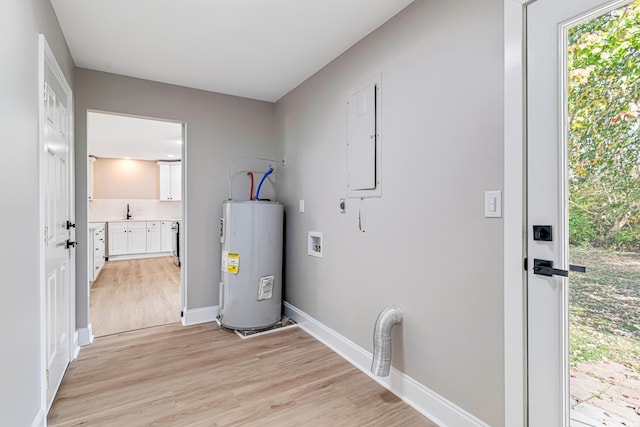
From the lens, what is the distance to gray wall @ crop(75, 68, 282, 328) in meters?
2.97

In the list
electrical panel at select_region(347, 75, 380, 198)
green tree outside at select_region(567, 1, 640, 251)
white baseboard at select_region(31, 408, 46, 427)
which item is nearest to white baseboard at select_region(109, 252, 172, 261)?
white baseboard at select_region(31, 408, 46, 427)

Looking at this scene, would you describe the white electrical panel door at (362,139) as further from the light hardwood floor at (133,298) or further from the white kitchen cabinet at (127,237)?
the white kitchen cabinet at (127,237)

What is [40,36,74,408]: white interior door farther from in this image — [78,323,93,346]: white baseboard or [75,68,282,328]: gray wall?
[75,68,282,328]: gray wall

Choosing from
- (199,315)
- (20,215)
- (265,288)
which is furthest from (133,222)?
(20,215)

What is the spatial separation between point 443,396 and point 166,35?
9.77 feet

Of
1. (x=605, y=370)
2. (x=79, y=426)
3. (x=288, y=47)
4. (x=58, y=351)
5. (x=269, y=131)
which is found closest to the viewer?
(x=605, y=370)

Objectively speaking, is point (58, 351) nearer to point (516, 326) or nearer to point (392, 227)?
point (392, 227)

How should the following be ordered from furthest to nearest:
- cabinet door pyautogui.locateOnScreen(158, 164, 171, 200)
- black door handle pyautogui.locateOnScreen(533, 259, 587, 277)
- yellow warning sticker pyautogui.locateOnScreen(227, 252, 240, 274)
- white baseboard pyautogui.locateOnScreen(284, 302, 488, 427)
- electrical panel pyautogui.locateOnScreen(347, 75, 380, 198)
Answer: cabinet door pyautogui.locateOnScreen(158, 164, 171, 200), yellow warning sticker pyautogui.locateOnScreen(227, 252, 240, 274), electrical panel pyautogui.locateOnScreen(347, 75, 380, 198), white baseboard pyautogui.locateOnScreen(284, 302, 488, 427), black door handle pyautogui.locateOnScreen(533, 259, 587, 277)

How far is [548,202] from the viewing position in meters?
1.35

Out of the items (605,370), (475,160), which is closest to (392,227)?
(475,160)

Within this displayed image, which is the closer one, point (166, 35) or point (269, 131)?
point (166, 35)

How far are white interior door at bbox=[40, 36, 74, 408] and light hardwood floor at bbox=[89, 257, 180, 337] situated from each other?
0.90m

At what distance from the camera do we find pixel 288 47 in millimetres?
2502

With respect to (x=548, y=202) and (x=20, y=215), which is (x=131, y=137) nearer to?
(x=20, y=215)
